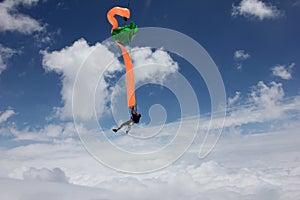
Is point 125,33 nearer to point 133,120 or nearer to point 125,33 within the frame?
point 125,33

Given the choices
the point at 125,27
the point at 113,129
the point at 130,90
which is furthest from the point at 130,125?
the point at 125,27

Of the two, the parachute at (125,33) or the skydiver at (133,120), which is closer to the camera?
the parachute at (125,33)

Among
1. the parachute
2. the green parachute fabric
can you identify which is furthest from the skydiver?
the green parachute fabric

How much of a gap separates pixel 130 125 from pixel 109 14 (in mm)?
10161

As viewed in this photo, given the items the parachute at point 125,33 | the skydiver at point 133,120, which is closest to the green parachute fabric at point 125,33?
the parachute at point 125,33

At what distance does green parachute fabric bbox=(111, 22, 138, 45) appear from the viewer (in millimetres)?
27766

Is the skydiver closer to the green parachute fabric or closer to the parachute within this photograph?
the parachute

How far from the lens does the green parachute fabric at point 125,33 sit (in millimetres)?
27766

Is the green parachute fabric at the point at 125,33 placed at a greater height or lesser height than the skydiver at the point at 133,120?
greater

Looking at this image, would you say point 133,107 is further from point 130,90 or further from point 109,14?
point 109,14

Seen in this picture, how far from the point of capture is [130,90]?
28.5 m

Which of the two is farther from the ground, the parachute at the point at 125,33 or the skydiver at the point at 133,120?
the parachute at the point at 125,33

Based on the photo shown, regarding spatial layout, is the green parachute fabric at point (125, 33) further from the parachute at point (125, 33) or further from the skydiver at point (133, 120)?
the skydiver at point (133, 120)

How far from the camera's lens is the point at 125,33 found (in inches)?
1096
